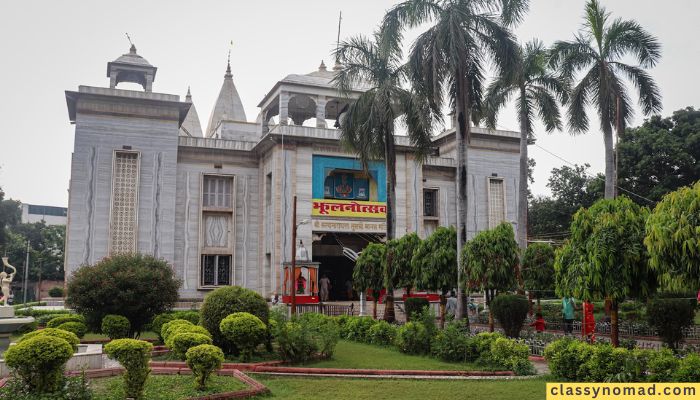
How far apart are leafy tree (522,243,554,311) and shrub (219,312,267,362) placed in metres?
12.1

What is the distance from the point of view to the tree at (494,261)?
17.1 meters

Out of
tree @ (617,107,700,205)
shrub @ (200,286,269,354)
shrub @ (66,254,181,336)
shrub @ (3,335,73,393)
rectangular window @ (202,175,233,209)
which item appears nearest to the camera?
shrub @ (3,335,73,393)

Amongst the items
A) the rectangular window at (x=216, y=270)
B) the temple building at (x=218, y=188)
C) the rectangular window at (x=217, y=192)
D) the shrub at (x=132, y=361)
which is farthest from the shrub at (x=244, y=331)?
the rectangular window at (x=217, y=192)

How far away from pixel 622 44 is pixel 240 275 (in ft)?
72.7

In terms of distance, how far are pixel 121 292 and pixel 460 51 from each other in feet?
42.6

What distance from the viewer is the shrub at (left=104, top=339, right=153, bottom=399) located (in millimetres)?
9242

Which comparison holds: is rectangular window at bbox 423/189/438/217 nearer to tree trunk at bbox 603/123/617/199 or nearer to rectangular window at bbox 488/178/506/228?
rectangular window at bbox 488/178/506/228

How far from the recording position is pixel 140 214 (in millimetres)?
31625

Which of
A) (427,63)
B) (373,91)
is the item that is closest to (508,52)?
(427,63)

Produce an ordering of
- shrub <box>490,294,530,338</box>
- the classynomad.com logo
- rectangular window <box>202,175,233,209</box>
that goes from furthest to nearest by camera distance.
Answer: rectangular window <box>202,175,233,209</box> → shrub <box>490,294,530,338</box> → the classynomad.com logo

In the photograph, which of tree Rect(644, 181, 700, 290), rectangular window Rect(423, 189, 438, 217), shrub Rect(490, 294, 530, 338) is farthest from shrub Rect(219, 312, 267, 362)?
rectangular window Rect(423, 189, 438, 217)

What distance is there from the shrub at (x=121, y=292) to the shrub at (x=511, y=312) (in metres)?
10.5

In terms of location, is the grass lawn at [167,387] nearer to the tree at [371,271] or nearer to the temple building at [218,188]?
the tree at [371,271]

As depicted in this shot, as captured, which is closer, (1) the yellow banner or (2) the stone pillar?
(1) the yellow banner
